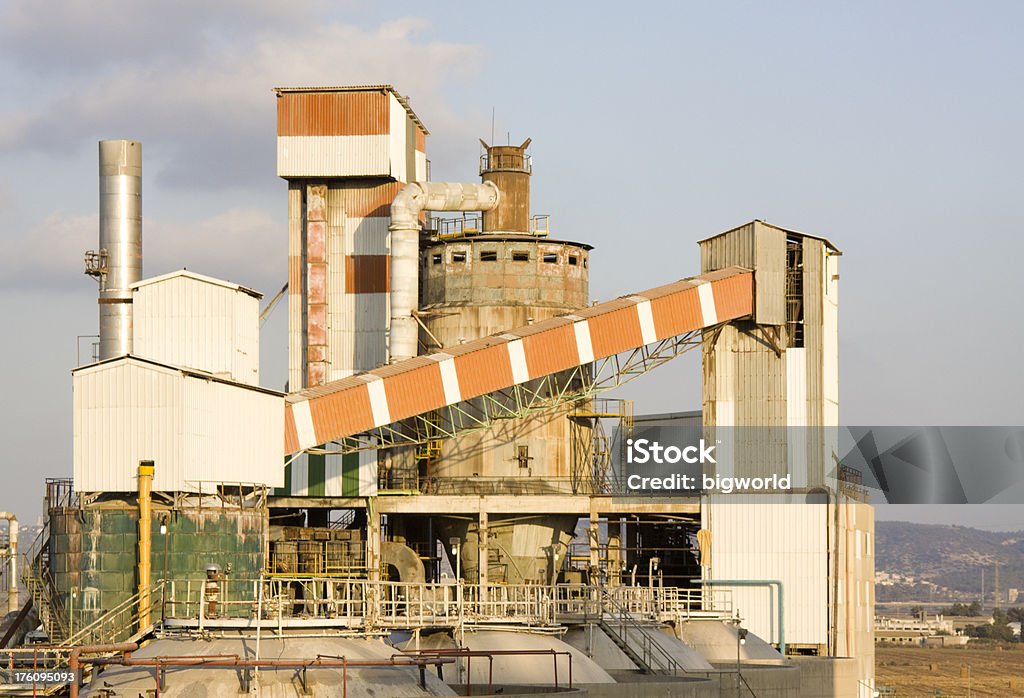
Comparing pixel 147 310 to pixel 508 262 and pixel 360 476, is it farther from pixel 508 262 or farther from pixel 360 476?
pixel 508 262

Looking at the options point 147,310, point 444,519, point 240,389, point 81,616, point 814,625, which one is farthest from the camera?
point 444,519

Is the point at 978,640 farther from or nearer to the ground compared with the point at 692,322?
nearer to the ground

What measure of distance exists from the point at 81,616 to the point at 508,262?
86.9ft

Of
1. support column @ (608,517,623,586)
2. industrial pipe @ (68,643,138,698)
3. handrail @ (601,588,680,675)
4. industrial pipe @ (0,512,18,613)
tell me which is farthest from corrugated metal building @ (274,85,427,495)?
industrial pipe @ (68,643,138,698)

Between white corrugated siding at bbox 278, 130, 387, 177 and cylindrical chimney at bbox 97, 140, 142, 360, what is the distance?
701 centimetres

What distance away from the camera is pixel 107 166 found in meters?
68.2

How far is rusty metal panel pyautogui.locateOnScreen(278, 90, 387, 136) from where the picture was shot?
72.8 meters

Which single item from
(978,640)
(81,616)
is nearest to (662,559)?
(81,616)

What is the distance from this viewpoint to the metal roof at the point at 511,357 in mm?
60344

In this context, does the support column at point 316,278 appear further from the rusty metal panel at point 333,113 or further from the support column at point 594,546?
the support column at point 594,546

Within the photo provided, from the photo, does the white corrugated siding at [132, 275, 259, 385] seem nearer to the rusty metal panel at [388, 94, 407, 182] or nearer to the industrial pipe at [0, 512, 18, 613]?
the industrial pipe at [0, 512, 18, 613]

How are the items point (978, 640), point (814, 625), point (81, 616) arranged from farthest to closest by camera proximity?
1. point (978, 640)
2. point (814, 625)
3. point (81, 616)

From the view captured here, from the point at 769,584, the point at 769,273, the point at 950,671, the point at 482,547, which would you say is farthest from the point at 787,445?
the point at 950,671

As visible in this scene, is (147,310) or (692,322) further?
(692,322)
